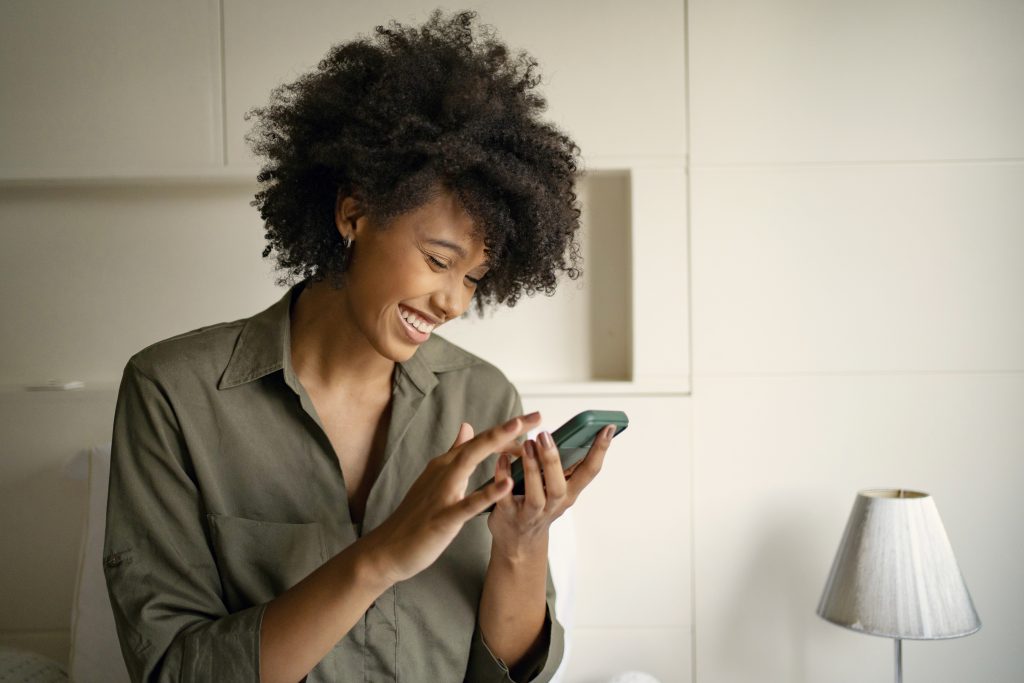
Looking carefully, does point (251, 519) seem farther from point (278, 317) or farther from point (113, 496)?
point (278, 317)

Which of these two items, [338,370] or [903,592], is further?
[903,592]

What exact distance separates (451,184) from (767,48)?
1.26 metres

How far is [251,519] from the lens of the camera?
4.40 ft

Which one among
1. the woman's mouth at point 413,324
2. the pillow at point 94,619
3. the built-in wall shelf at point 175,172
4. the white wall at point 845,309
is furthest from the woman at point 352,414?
the white wall at point 845,309

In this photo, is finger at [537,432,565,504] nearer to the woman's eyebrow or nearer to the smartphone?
the smartphone

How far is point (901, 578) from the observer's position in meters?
1.91

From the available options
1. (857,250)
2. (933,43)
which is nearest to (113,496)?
(857,250)

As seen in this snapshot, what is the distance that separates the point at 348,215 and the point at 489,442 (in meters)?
0.49

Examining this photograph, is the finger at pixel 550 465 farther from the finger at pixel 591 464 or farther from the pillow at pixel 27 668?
the pillow at pixel 27 668

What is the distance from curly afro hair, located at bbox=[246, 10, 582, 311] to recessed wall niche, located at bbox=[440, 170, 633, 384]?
83cm

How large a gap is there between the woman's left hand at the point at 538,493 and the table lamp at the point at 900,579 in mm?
950

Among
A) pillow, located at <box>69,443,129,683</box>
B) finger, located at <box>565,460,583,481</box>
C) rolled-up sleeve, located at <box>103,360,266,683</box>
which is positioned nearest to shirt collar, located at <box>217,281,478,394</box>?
rolled-up sleeve, located at <box>103,360,266,683</box>

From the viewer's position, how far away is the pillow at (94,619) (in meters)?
1.87

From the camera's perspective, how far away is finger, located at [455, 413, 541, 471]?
103 cm
